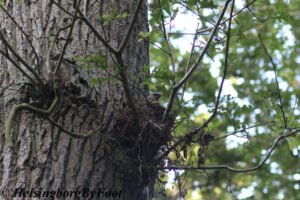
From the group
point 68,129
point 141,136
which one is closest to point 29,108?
point 68,129

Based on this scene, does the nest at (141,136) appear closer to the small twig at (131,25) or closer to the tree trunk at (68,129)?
the tree trunk at (68,129)

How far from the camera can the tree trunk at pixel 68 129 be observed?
178cm

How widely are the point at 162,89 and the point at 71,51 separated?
1.95ft

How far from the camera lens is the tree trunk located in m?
1.78

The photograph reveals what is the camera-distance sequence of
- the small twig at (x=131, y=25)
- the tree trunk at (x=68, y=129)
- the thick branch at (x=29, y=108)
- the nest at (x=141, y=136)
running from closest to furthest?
the small twig at (x=131, y=25), the thick branch at (x=29, y=108), the tree trunk at (x=68, y=129), the nest at (x=141, y=136)

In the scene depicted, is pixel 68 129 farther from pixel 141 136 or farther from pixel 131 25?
pixel 131 25

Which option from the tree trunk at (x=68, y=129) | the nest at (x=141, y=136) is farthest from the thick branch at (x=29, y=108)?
the nest at (x=141, y=136)

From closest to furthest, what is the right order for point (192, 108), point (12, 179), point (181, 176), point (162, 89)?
1. point (12, 179)
2. point (162, 89)
3. point (192, 108)
4. point (181, 176)

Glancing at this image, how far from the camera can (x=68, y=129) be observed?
192 cm

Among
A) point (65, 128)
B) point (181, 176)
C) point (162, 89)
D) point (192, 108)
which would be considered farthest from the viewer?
point (181, 176)

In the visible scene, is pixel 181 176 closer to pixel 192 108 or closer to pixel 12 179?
pixel 192 108

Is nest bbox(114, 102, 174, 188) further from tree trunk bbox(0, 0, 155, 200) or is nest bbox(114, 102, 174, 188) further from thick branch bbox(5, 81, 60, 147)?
thick branch bbox(5, 81, 60, 147)

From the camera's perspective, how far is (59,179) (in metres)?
1.78

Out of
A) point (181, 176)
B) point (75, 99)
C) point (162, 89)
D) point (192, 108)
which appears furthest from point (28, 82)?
point (181, 176)
